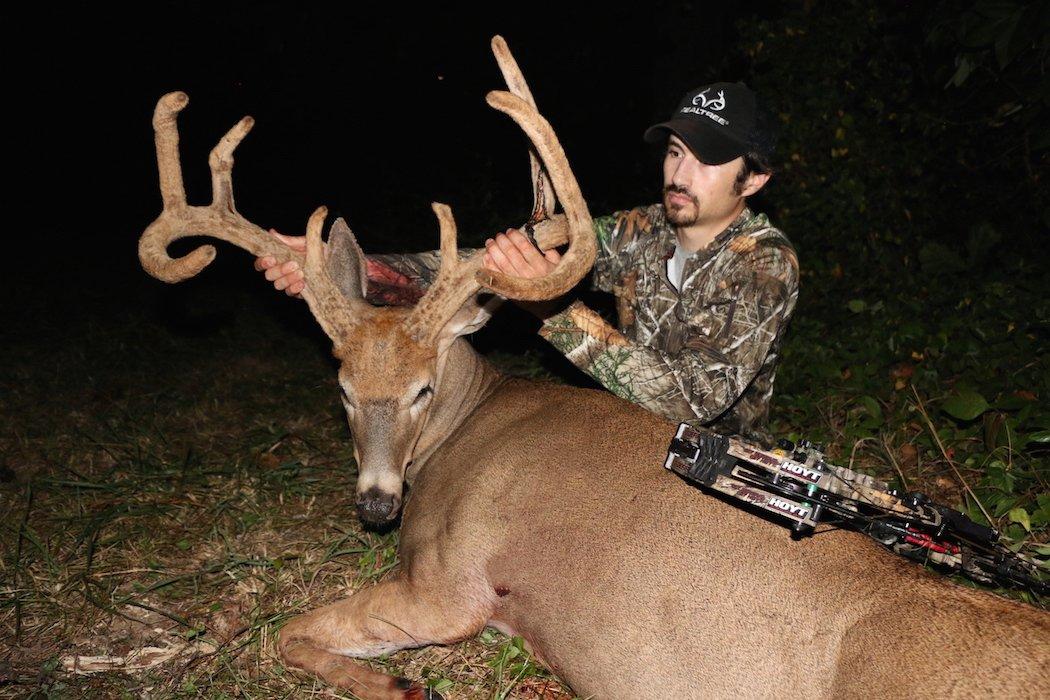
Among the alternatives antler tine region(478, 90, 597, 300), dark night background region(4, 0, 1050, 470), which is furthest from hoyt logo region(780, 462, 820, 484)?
dark night background region(4, 0, 1050, 470)

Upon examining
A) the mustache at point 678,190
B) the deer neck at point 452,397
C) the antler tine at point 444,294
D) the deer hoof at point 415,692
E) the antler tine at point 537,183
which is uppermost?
the antler tine at point 537,183

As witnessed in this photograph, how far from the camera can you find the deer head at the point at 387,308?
313cm

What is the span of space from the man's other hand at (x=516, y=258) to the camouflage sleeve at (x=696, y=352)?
288 mm

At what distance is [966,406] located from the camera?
4238mm

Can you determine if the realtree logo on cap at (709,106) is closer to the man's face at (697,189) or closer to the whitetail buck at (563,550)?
the man's face at (697,189)

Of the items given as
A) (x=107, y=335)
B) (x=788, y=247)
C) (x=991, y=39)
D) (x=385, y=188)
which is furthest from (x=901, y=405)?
(x=385, y=188)

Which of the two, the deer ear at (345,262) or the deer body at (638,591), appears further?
the deer ear at (345,262)

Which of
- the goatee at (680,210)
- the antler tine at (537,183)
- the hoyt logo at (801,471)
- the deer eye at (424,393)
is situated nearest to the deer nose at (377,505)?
the deer eye at (424,393)

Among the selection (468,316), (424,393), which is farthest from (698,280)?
(424,393)

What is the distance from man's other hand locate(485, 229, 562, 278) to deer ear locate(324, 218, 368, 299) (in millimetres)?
709

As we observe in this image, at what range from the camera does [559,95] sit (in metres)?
15.3

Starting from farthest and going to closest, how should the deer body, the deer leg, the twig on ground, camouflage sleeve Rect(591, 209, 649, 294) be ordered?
camouflage sleeve Rect(591, 209, 649, 294) → the twig on ground → the deer leg → the deer body

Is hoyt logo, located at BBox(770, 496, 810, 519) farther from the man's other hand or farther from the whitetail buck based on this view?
the man's other hand

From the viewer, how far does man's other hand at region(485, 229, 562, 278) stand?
3.31 m
